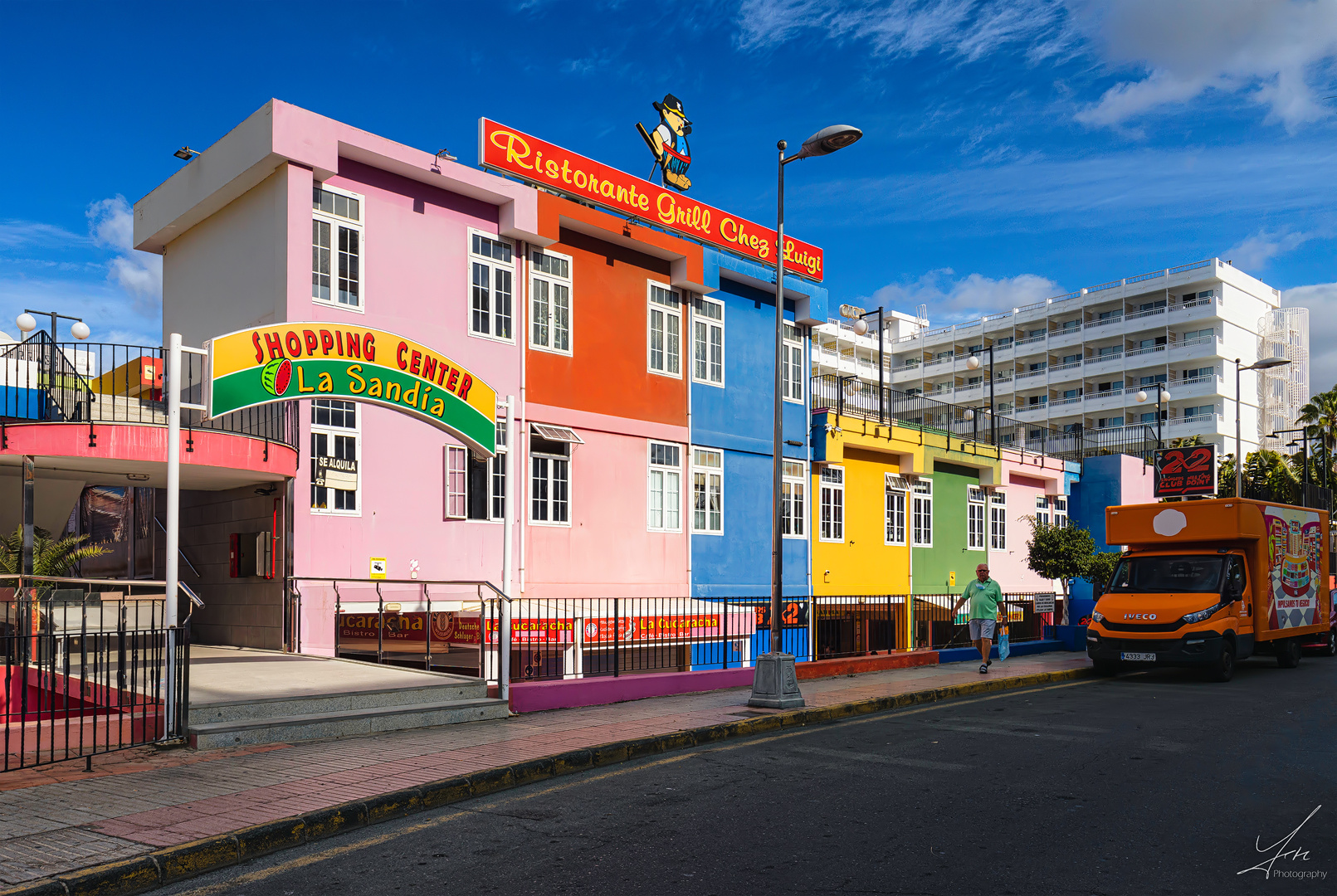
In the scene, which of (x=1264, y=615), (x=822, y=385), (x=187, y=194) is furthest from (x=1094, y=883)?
(x=822, y=385)

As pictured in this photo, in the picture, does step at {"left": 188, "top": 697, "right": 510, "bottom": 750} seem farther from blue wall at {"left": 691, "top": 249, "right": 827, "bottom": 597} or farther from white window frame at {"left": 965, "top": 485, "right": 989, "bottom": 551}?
white window frame at {"left": 965, "top": 485, "right": 989, "bottom": 551}

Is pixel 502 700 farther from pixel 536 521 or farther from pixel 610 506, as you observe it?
pixel 610 506

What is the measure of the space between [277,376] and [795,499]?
17.2 meters

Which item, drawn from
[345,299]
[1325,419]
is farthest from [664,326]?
[1325,419]

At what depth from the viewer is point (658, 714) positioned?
474 inches

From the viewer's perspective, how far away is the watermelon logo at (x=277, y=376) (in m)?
10.7

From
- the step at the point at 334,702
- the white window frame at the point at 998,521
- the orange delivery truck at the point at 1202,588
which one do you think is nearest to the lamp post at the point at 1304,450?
the white window frame at the point at 998,521

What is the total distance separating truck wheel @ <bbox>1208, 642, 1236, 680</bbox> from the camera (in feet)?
56.1

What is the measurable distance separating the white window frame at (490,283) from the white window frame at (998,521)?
21.0 metres

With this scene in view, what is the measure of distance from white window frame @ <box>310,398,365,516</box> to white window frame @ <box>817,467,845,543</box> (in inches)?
544

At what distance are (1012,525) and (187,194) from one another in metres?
27.9

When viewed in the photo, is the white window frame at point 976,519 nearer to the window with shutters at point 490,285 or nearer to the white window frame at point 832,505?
the white window frame at point 832,505

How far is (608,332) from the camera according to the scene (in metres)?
21.1

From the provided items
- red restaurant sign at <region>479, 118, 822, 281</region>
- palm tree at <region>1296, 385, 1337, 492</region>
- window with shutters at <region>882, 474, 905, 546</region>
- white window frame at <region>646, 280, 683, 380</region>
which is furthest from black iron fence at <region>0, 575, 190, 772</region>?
palm tree at <region>1296, 385, 1337, 492</region>
